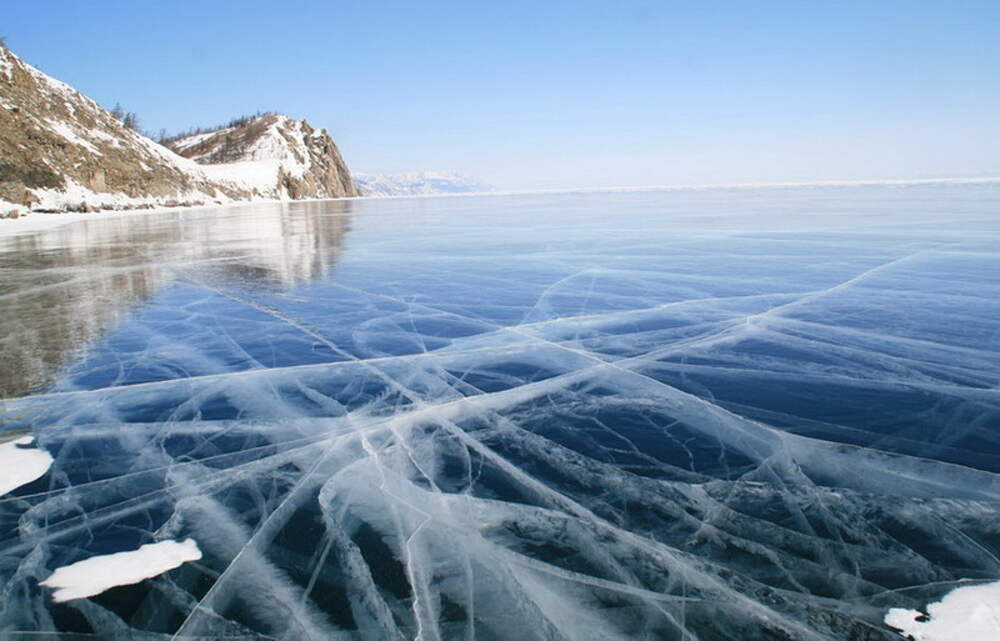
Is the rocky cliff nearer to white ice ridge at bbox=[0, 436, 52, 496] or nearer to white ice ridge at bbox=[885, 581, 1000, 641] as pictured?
white ice ridge at bbox=[0, 436, 52, 496]

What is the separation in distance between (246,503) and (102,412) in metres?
1.67

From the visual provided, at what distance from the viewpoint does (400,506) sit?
2.33 metres

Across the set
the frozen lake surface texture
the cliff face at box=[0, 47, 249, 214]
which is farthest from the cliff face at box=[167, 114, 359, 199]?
the frozen lake surface texture

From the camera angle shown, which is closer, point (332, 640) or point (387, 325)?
point (332, 640)

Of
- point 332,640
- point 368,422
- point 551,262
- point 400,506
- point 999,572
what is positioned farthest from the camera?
point 551,262

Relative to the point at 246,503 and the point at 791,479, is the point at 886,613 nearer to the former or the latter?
the point at 791,479

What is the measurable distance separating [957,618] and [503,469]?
1625mm

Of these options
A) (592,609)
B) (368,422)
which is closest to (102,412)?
(368,422)

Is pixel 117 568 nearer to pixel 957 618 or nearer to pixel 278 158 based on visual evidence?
pixel 957 618

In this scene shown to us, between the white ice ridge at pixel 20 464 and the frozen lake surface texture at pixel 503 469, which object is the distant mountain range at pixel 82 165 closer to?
the frozen lake surface texture at pixel 503 469

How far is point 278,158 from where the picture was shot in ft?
270

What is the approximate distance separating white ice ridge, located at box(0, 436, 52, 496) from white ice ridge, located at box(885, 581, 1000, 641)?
11.0 ft

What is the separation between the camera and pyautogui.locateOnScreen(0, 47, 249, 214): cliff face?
29.9m

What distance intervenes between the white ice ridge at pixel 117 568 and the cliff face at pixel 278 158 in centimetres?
7048
